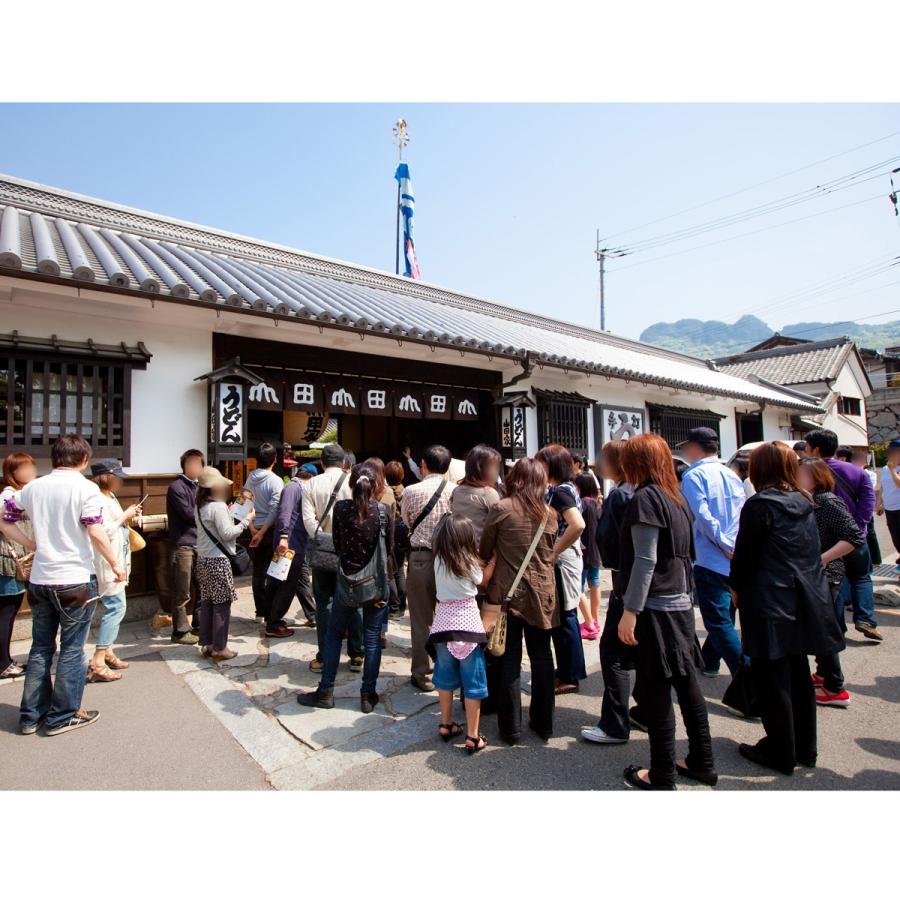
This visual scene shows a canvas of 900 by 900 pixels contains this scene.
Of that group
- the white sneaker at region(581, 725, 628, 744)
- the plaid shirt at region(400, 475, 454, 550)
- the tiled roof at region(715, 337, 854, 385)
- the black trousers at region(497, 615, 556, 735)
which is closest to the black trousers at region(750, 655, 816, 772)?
the white sneaker at region(581, 725, 628, 744)

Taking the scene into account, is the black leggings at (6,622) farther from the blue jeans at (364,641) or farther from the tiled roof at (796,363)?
the tiled roof at (796,363)

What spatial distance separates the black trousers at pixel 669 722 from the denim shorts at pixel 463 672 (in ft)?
3.41

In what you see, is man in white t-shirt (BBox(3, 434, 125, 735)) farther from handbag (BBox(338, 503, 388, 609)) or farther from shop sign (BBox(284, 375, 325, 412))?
shop sign (BBox(284, 375, 325, 412))

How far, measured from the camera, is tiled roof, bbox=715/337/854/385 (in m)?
25.5

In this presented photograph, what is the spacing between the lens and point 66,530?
13.0ft

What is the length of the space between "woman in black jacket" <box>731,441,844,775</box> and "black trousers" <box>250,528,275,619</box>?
5064 mm

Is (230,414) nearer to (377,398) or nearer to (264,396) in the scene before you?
(264,396)

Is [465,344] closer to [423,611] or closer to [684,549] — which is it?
[423,611]

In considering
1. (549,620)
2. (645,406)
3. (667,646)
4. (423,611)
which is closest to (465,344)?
(423,611)

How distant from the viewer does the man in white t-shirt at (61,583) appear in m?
3.93

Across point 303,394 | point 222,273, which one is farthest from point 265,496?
point 222,273

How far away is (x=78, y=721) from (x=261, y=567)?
8.62ft

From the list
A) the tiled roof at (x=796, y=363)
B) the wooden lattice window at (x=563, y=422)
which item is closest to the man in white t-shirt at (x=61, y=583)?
the wooden lattice window at (x=563, y=422)

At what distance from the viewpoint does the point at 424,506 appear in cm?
471
